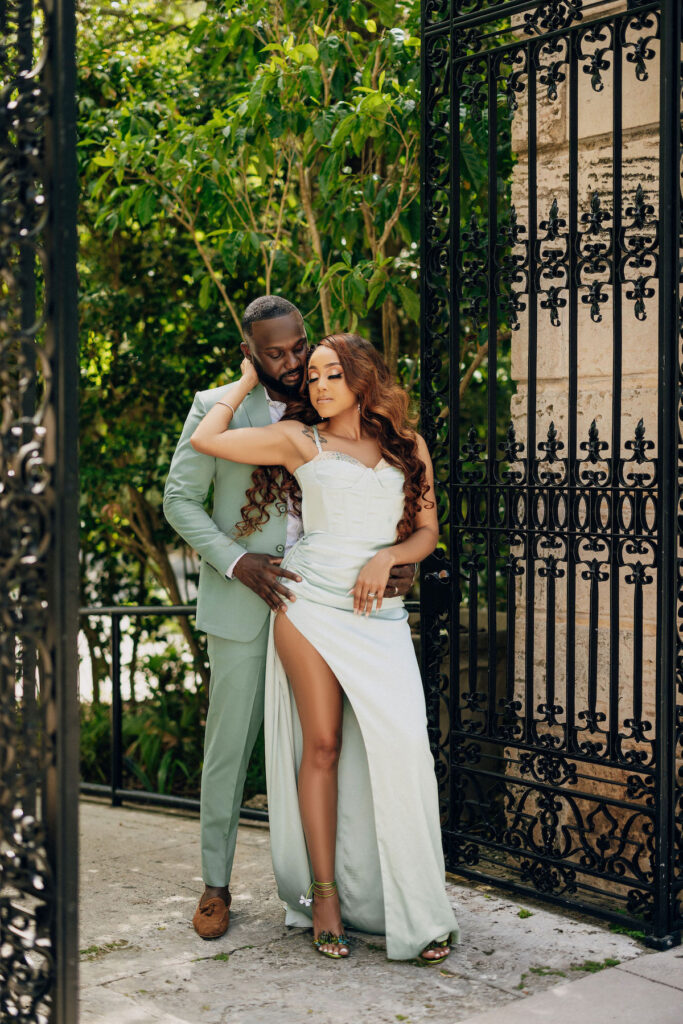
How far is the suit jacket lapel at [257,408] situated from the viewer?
4.42m

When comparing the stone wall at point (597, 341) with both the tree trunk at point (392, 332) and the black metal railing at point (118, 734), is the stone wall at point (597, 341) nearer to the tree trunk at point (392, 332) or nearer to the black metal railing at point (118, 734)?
the tree trunk at point (392, 332)

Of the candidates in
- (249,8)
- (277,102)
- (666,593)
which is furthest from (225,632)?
(249,8)

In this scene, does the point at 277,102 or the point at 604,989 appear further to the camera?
the point at 277,102

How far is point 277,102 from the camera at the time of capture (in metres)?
→ 5.33

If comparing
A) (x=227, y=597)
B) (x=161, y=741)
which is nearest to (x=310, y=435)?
(x=227, y=597)

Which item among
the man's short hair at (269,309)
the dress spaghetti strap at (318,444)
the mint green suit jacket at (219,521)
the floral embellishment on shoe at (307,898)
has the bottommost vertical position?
the floral embellishment on shoe at (307,898)

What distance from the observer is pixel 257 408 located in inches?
175

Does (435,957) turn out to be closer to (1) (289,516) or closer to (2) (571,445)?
(1) (289,516)

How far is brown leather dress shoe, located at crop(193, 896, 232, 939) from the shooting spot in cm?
434

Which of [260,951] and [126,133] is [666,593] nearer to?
[260,951]

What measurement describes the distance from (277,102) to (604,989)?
3830 mm

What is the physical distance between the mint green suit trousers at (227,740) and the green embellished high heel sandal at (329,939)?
0.42 meters

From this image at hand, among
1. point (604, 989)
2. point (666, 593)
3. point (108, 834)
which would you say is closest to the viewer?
point (604, 989)

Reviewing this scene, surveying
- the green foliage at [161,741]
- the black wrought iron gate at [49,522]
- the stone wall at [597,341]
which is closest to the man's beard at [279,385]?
the stone wall at [597,341]
